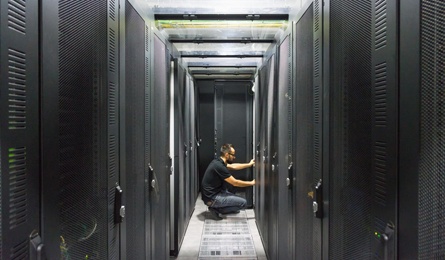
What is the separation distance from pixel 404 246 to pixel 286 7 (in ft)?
7.54

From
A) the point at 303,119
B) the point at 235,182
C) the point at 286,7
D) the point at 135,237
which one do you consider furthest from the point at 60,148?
the point at 235,182

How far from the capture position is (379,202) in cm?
99

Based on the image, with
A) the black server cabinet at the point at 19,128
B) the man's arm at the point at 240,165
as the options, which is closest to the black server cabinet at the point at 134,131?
the black server cabinet at the point at 19,128

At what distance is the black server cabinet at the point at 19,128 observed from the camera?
74 centimetres

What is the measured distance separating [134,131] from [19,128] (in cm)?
111

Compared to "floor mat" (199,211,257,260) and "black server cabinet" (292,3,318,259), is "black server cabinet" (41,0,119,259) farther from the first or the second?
"floor mat" (199,211,257,260)

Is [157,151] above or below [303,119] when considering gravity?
below

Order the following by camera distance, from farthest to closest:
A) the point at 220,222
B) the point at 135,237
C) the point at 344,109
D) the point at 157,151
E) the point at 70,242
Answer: the point at 220,222, the point at 157,151, the point at 135,237, the point at 344,109, the point at 70,242

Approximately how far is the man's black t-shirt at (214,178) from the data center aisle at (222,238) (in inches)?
19.9

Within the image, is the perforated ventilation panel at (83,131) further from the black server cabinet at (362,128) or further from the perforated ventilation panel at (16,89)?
the black server cabinet at (362,128)

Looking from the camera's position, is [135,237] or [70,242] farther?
[135,237]

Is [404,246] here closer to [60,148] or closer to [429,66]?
[429,66]

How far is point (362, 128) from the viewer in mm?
1137

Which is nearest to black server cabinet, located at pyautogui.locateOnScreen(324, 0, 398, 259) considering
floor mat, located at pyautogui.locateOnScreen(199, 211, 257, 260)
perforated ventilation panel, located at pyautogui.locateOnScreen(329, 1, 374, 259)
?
perforated ventilation panel, located at pyautogui.locateOnScreen(329, 1, 374, 259)
